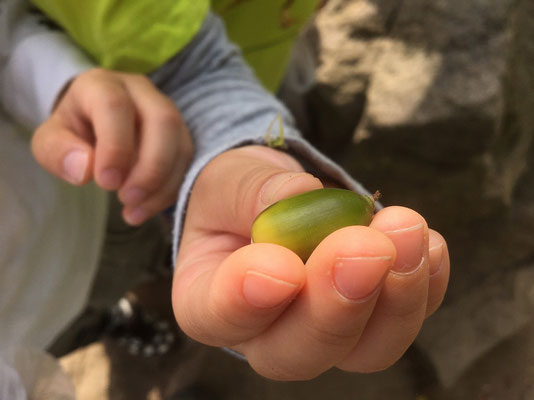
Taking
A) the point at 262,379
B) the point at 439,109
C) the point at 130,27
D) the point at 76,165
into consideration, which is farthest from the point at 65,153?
the point at 262,379

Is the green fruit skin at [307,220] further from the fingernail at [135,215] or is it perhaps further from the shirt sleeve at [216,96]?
the fingernail at [135,215]

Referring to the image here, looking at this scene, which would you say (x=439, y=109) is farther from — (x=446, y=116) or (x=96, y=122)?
(x=96, y=122)

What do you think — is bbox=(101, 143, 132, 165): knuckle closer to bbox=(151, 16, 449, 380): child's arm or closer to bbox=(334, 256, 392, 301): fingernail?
bbox=(151, 16, 449, 380): child's arm

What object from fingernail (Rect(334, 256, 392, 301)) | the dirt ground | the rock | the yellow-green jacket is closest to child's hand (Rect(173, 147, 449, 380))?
fingernail (Rect(334, 256, 392, 301))

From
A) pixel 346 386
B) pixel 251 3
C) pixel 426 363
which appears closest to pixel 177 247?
pixel 251 3

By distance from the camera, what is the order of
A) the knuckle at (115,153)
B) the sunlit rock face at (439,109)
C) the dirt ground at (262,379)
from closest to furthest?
the knuckle at (115,153)
the sunlit rock face at (439,109)
the dirt ground at (262,379)

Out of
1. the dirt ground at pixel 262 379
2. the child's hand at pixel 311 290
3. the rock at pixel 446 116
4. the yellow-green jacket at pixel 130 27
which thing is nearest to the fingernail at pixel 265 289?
the child's hand at pixel 311 290
